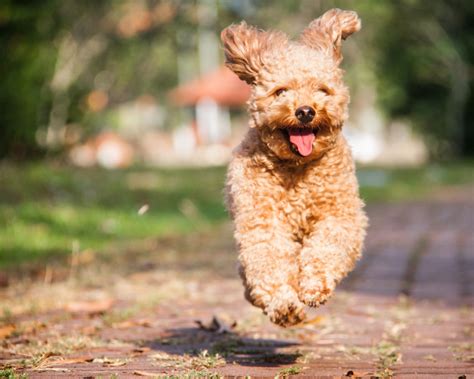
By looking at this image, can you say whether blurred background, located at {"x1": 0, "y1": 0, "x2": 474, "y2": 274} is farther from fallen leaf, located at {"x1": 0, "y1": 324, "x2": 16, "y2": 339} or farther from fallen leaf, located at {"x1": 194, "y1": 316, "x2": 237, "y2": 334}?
fallen leaf, located at {"x1": 0, "y1": 324, "x2": 16, "y2": 339}

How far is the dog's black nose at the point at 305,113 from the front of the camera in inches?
161

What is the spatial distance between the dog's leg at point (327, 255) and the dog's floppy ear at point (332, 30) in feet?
2.83

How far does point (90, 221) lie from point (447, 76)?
2024cm

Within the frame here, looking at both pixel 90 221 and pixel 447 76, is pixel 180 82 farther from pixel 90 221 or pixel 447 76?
pixel 90 221

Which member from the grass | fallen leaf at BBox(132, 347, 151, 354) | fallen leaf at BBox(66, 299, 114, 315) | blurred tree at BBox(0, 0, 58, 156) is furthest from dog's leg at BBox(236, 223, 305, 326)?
blurred tree at BBox(0, 0, 58, 156)

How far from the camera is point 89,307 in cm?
609

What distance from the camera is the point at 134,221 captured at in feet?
37.4

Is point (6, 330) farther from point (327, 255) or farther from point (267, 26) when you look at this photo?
point (267, 26)

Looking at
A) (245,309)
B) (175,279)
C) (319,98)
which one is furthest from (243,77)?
(175,279)

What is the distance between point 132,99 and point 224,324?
86.5 feet

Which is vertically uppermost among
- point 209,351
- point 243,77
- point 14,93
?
point 14,93

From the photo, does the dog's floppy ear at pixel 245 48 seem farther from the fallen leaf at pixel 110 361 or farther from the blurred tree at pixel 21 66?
the blurred tree at pixel 21 66

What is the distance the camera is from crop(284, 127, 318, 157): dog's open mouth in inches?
166

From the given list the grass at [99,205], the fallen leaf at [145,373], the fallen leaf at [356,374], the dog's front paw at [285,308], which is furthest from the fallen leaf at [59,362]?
the grass at [99,205]
